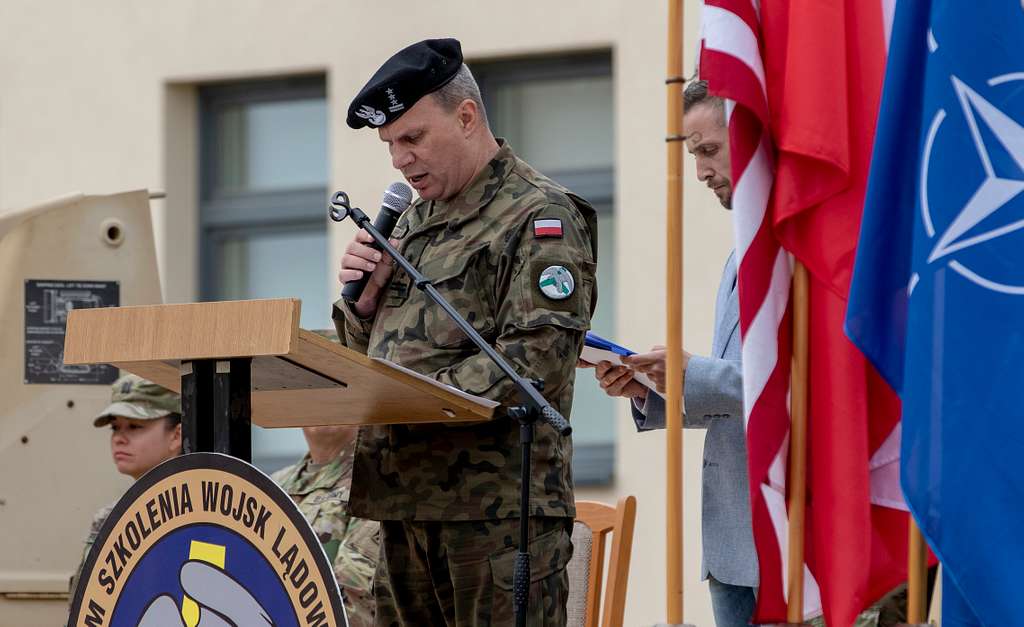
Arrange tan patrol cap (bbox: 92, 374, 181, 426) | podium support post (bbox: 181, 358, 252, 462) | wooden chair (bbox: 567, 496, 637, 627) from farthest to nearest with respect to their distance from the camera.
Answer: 1. tan patrol cap (bbox: 92, 374, 181, 426)
2. wooden chair (bbox: 567, 496, 637, 627)
3. podium support post (bbox: 181, 358, 252, 462)

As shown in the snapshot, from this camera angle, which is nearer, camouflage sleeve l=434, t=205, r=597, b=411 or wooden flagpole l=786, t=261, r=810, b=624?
wooden flagpole l=786, t=261, r=810, b=624

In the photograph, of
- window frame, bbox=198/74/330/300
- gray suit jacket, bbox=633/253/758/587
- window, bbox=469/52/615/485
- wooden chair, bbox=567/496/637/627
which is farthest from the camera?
window frame, bbox=198/74/330/300

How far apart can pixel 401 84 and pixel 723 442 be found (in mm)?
1059

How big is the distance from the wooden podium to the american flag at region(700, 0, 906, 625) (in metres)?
0.56

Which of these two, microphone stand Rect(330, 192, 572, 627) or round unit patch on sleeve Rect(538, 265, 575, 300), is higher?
round unit patch on sleeve Rect(538, 265, 575, 300)

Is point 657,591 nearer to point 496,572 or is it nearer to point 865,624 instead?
point 865,624

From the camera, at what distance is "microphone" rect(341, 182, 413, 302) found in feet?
12.1

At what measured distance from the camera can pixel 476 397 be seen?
3279 millimetres

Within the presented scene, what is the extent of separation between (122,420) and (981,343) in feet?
11.3

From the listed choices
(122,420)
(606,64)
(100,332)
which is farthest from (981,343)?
(606,64)

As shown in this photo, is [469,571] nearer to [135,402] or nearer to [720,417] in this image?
[720,417]

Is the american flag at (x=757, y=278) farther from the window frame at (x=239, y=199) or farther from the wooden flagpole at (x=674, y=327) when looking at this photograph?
the window frame at (x=239, y=199)

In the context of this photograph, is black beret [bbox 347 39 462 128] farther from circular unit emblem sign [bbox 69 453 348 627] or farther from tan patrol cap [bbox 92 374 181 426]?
tan patrol cap [bbox 92 374 181 426]

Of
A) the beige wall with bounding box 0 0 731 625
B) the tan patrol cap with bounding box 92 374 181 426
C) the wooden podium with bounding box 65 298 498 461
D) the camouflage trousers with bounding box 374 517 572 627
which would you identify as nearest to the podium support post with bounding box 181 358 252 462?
the wooden podium with bounding box 65 298 498 461
